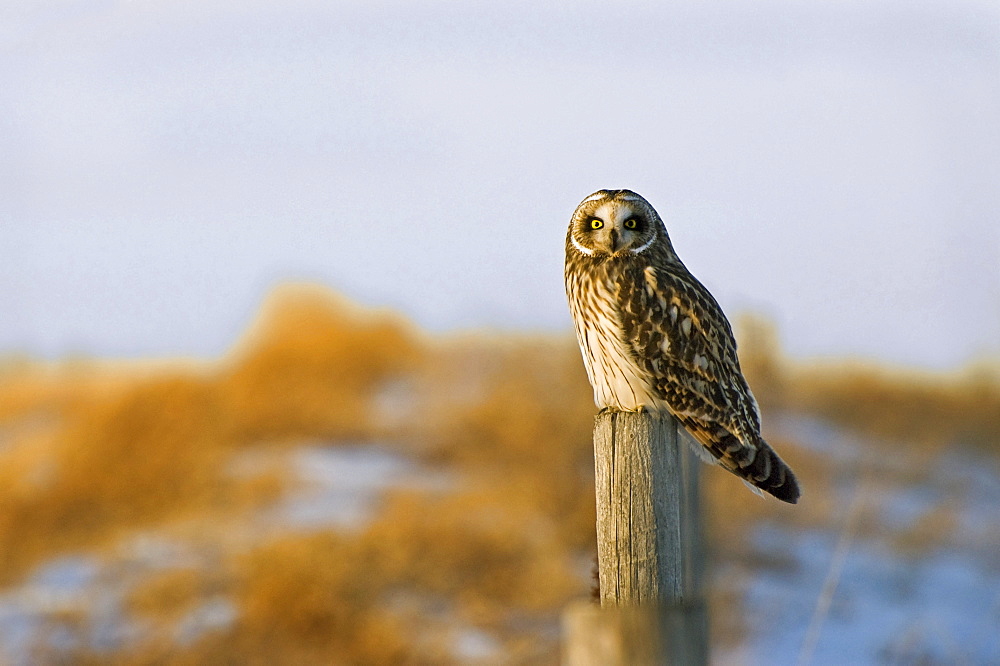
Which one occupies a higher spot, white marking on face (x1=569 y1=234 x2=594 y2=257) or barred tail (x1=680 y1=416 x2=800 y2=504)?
white marking on face (x1=569 y1=234 x2=594 y2=257)

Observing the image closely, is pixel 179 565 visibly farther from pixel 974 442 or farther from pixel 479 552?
pixel 974 442

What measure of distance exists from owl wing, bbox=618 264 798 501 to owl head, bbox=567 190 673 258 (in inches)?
4.3

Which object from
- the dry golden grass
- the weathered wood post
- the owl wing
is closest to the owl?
the owl wing

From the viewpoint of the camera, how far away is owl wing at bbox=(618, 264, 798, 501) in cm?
304

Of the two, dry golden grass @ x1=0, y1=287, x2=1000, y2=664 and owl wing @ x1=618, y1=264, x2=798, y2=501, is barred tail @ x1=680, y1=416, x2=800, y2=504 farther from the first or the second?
dry golden grass @ x1=0, y1=287, x2=1000, y2=664

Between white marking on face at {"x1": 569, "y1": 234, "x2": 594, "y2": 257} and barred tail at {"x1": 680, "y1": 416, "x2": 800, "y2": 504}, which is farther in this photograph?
white marking on face at {"x1": 569, "y1": 234, "x2": 594, "y2": 257}

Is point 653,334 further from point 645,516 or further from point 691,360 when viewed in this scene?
point 645,516

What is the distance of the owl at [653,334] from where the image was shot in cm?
306

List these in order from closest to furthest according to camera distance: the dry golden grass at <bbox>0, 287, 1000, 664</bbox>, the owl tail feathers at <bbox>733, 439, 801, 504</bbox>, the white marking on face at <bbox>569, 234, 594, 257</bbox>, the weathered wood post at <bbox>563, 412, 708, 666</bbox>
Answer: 1. the weathered wood post at <bbox>563, 412, 708, 666</bbox>
2. the owl tail feathers at <bbox>733, 439, 801, 504</bbox>
3. the white marking on face at <bbox>569, 234, 594, 257</bbox>
4. the dry golden grass at <bbox>0, 287, 1000, 664</bbox>

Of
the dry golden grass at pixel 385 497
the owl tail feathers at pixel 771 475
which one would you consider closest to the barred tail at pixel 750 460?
the owl tail feathers at pixel 771 475

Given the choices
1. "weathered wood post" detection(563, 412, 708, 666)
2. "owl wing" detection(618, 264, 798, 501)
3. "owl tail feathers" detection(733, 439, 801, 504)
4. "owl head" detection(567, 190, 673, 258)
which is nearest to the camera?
"weathered wood post" detection(563, 412, 708, 666)

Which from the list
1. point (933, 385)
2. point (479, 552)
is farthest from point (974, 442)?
point (479, 552)

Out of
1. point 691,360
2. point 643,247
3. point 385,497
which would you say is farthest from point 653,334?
point 385,497

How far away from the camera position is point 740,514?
9.16 metres
